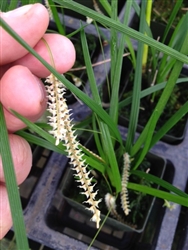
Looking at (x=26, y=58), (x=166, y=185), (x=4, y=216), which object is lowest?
(x=4, y=216)

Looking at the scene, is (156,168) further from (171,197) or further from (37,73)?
(37,73)

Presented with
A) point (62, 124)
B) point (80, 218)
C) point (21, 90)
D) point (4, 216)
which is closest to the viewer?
point (62, 124)

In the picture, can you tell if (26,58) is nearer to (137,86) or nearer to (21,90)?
(21,90)

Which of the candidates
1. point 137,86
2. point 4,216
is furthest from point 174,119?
point 4,216

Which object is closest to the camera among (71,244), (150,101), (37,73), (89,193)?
(89,193)

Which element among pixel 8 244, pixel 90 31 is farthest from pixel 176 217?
pixel 90 31

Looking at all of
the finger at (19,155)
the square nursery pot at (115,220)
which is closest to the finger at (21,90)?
the finger at (19,155)

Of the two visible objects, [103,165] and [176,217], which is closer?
[103,165]
